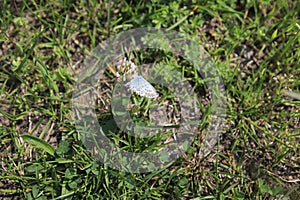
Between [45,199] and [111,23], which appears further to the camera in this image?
[111,23]

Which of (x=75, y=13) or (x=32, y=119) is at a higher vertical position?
(x=75, y=13)

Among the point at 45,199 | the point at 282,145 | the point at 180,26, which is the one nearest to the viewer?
the point at 45,199

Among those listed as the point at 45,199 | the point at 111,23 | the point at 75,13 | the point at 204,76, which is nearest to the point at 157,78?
the point at 204,76

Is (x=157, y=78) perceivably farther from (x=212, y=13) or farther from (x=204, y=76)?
(x=212, y=13)

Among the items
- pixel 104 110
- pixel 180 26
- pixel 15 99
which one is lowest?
pixel 104 110

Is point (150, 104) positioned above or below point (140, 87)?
below

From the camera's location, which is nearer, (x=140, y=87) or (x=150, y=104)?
(x=140, y=87)

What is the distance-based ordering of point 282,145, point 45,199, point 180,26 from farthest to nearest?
→ point 180,26 < point 282,145 < point 45,199

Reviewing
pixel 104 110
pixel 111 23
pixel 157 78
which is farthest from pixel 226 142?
pixel 111 23
